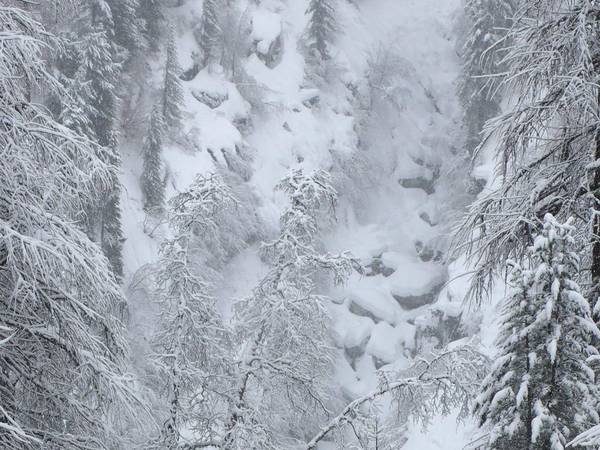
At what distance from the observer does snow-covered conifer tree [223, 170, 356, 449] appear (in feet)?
28.0

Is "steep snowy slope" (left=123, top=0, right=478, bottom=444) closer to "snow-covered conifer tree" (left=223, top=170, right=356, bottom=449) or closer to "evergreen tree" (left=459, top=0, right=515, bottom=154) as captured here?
"evergreen tree" (left=459, top=0, right=515, bottom=154)

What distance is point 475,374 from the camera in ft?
25.1

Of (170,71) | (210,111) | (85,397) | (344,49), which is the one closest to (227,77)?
(210,111)

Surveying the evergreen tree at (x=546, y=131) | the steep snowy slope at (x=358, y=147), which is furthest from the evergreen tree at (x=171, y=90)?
the evergreen tree at (x=546, y=131)

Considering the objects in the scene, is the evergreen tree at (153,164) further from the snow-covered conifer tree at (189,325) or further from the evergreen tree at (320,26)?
the snow-covered conifer tree at (189,325)

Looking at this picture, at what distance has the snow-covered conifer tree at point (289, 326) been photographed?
8539mm

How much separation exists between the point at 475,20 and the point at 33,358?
1352 inches

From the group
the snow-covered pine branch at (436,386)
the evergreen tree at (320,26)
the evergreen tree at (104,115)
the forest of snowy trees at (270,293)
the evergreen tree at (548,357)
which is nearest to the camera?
the evergreen tree at (548,357)

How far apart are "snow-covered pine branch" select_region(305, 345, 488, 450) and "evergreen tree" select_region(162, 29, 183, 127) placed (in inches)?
933

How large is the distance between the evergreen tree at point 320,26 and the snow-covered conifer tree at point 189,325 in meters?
32.5

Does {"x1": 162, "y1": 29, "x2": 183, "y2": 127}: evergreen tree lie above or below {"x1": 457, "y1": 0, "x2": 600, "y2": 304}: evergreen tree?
above

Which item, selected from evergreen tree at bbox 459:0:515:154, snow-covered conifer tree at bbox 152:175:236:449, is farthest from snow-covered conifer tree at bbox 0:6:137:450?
evergreen tree at bbox 459:0:515:154

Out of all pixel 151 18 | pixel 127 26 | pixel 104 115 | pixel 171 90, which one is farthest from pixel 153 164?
pixel 151 18

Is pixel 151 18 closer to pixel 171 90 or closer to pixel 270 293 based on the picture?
pixel 171 90
